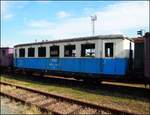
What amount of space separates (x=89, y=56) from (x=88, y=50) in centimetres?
43

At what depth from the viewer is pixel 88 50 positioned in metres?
17.6

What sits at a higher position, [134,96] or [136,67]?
[136,67]

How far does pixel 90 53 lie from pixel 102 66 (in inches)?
50.1

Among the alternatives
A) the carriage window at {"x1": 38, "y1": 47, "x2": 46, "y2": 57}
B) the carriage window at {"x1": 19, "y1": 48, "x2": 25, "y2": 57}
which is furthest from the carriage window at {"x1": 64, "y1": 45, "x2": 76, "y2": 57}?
the carriage window at {"x1": 19, "y1": 48, "x2": 25, "y2": 57}

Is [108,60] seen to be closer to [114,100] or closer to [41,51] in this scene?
[114,100]

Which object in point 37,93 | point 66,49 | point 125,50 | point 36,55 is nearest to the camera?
point 37,93

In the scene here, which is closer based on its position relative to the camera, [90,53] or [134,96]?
[134,96]

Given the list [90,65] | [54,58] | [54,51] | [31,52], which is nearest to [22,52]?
[31,52]

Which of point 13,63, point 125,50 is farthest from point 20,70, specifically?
point 125,50

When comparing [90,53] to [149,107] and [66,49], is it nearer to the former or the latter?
[66,49]

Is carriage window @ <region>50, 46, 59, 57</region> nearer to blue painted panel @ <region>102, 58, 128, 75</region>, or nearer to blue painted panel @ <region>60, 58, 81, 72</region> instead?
blue painted panel @ <region>60, 58, 81, 72</region>

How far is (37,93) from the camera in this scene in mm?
14781

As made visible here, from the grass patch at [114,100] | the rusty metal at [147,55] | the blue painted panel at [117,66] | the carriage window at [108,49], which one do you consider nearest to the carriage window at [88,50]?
the carriage window at [108,49]

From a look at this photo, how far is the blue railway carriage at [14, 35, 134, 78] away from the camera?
16094 millimetres
